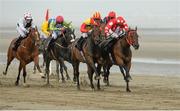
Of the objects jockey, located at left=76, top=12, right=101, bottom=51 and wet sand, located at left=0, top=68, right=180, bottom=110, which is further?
jockey, located at left=76, top=12, right=101, bottom=51

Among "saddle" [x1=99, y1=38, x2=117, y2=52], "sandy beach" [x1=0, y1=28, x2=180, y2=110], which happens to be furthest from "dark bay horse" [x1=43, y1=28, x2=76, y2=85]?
"saddle" [x1=99, y1=38, x2=117, y2=52]

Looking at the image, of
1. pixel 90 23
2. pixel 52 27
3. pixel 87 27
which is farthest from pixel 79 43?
pixel 52 27

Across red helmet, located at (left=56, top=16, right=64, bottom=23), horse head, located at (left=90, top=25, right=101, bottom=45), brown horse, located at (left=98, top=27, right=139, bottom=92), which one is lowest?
brown horse, located at (left=98, top=27, right=139, bottom=92)

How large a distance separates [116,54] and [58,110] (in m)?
5.22

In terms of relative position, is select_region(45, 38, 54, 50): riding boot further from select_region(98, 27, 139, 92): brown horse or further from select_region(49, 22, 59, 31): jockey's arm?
select_region(98, 27, 139, 92): brown horse

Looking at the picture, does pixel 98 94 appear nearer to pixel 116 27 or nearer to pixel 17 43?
pixel 116 27

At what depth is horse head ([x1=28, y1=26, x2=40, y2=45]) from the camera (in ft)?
70.6

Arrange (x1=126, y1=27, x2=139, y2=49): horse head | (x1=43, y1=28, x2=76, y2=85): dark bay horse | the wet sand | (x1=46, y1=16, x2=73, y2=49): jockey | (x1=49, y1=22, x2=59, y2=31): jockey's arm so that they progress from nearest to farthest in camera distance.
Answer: the wet sand → (x1=126, y1=27, x2=139, y2=49): horse head → (x1=43, y1=28, x2=76, y2=85): dark bay horse → (x1=46, y1=16, x2=73, y2=49): jockey → (x1=49, y1=22, x2=59, y2=31): jockey's arm

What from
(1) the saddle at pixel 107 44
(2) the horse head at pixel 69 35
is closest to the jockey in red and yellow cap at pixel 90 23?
(1) the saddle at pixel 107 44

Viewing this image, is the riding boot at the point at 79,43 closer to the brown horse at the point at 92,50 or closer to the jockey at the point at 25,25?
the brown horse at the point at 92,50

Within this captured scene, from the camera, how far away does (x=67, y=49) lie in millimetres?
22547

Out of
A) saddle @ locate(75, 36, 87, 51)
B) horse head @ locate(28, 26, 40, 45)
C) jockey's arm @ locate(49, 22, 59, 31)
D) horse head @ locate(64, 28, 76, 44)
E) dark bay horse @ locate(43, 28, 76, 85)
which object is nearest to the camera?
saddle @ locate(75, 36, 87, 51)

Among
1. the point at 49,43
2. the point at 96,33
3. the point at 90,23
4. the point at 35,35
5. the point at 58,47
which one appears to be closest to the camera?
the point at 96,33

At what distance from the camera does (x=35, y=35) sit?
2166 cm
